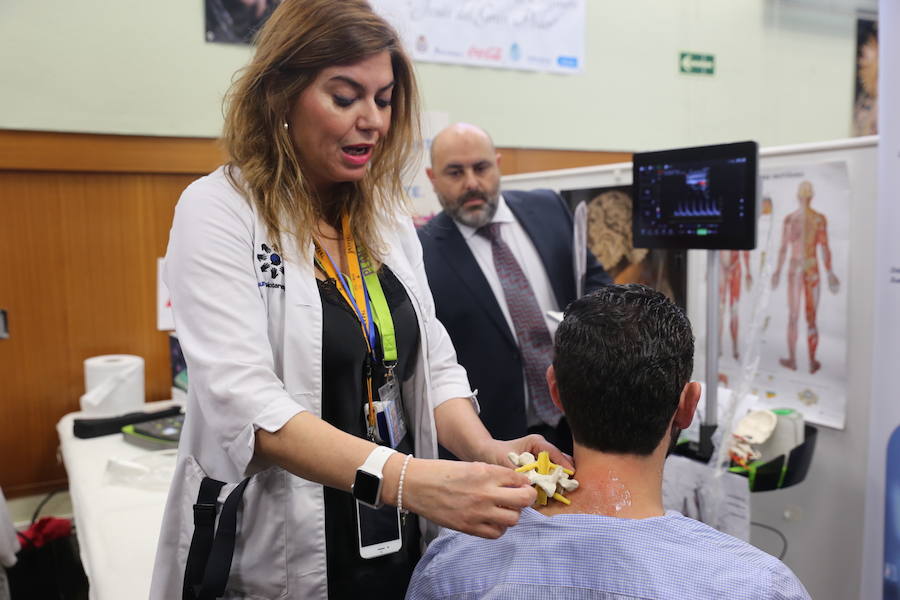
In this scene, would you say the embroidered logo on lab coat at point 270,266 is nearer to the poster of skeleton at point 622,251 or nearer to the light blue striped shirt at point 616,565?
the light blue striped shirt at point 616,565

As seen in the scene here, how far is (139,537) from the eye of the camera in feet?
5.59

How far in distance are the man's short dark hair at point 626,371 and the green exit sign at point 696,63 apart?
3897mm

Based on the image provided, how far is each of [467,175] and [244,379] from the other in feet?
5.56

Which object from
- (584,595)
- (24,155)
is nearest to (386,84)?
(584,595)

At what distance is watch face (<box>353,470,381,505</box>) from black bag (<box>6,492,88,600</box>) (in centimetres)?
214

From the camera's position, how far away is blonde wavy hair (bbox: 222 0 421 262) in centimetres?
110

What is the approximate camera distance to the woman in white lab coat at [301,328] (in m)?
0.97

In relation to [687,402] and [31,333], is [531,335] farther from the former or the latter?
[31,333]

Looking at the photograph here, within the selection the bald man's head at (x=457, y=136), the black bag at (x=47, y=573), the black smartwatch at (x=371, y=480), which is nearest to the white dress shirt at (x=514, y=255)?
the bald man's head at (x=457, y=136)

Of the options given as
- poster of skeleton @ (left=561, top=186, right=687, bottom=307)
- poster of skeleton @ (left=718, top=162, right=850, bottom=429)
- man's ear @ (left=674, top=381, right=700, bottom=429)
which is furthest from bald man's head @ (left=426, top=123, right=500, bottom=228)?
man's ear @ (left=674, top=381, right=700, bottom=429)

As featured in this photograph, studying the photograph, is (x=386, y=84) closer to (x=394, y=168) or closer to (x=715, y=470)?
(x=394, y=168)

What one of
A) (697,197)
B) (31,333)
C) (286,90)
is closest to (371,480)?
(286,90)

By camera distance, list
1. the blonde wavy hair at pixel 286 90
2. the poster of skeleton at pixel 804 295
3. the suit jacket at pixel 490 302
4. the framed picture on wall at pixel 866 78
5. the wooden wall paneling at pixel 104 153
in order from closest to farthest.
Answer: the blonde wavy hair at pixel 286 90
the poster of skeleton at pixel 804 295
the suit jacket at pixel 490 302
the wooden wall paneling at pixel 104 153
the framed picture on wall at pixel 866 78

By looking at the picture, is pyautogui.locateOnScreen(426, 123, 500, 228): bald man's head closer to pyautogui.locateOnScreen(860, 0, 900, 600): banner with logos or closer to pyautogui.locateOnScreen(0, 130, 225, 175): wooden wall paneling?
pyautogui.locateOnScreen(0, 130, 225, 175): wooden wall paneling
